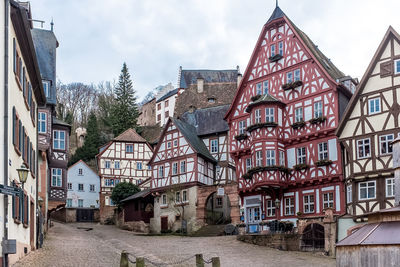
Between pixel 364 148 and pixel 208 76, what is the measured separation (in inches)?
2335

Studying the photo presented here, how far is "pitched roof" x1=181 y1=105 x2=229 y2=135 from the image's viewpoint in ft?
179

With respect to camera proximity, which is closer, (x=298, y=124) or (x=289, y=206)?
(x=298, y=124)

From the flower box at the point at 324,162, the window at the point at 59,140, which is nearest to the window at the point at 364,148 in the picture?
the flower box at the point at 324,162

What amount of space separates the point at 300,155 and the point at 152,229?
17.8 m

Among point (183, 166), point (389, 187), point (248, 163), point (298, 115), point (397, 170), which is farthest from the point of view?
point (183, 166)

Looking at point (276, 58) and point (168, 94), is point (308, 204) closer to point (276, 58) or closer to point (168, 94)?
point (276, 58)

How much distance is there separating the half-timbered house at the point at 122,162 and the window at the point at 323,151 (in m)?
30.9

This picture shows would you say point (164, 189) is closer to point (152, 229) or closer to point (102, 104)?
point (152, 229)

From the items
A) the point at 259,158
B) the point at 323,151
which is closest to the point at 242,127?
the point at 259,158

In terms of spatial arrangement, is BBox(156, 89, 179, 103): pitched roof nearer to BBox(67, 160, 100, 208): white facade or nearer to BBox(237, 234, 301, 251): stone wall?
BBox(67, 160, 100, 208): white facade

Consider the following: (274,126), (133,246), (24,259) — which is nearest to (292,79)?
(274,126)

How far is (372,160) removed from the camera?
3525cm

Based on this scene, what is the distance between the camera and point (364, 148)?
118 ft

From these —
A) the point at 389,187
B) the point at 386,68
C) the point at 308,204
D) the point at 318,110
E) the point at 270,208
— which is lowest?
the point at 270,208
